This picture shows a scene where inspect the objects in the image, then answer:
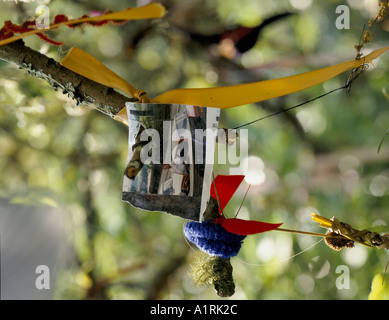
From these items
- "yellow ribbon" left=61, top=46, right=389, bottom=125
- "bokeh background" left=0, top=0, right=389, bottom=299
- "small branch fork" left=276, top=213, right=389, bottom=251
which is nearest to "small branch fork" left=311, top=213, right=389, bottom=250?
"small branch fork" left=276, top=213, right=389, bottom=251

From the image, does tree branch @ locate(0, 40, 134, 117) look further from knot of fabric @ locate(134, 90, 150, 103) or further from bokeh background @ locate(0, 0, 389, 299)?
bokeh background @ locate(0, 0, 389, 299)

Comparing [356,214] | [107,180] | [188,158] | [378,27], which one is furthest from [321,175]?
[188,158]

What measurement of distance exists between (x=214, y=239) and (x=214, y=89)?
10 cm

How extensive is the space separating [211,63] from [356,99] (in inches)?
8.6

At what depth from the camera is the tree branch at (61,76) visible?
30 centimetres

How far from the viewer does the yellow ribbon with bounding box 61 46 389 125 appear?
A: 28 centimetres

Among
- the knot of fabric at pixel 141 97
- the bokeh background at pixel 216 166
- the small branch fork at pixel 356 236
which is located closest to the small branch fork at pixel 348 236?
the small branch fork at pixel 356 236

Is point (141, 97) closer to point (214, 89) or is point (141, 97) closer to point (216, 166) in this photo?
→ point (214, 89)

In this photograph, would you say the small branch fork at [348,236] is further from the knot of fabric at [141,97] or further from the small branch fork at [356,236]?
the knot of fabric at [141,97]

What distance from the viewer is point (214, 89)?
0.91ft

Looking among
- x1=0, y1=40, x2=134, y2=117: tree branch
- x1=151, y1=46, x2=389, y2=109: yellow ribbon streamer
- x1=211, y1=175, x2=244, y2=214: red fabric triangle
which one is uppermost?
x1=0, y1=40, x2=134, y2=117: tree branch

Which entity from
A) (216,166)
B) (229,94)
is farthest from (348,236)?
(216,166)

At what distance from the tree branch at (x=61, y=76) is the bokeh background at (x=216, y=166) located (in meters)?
0.29

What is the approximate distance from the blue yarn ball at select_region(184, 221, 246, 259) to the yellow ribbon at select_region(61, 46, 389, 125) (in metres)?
0.08
